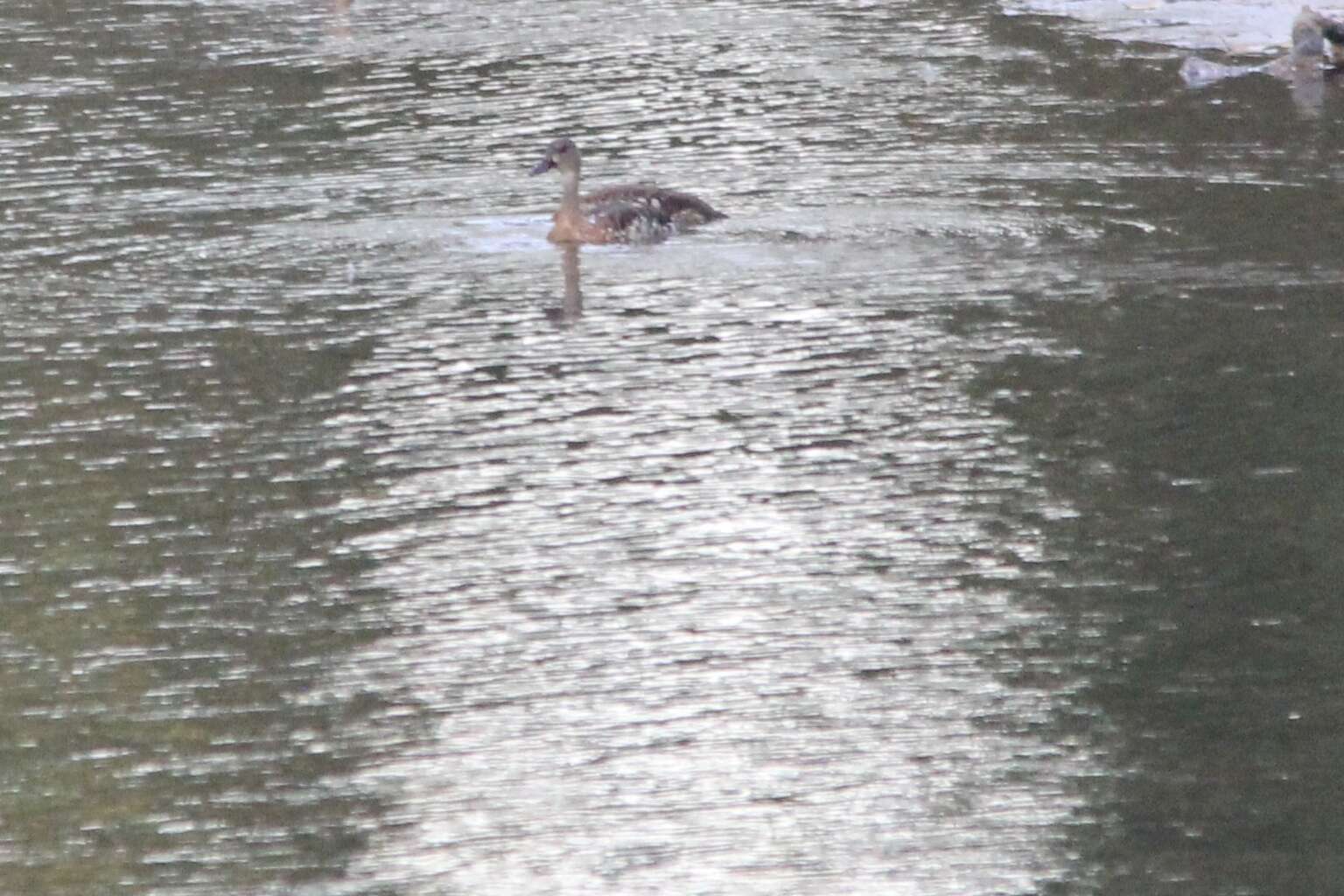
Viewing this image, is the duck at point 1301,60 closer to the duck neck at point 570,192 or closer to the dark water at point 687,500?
the dark water at point 687,500

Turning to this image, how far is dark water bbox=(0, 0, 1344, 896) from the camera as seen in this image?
32.7ft

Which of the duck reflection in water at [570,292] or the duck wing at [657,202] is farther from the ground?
the duck wing at [657,202]

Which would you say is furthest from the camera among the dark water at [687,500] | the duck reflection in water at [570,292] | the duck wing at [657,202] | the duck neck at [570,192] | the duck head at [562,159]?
the duck head at [562,159]

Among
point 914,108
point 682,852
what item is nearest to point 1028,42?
point 914,108

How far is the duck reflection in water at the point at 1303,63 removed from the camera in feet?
79.2

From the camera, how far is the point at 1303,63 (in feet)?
80.5

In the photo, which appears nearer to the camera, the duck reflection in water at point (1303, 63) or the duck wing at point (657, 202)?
the duck wing at point (657, 202)

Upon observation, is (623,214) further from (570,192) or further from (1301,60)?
(1301,60)

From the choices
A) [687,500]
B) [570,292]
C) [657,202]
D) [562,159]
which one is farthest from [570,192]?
[687,500]

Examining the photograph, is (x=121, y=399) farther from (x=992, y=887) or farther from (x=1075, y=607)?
(x=992, y=887)

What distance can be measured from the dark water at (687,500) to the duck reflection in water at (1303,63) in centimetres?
35

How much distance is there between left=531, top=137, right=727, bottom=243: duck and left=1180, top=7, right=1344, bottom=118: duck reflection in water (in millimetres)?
7099

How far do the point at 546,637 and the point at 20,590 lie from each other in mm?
2890

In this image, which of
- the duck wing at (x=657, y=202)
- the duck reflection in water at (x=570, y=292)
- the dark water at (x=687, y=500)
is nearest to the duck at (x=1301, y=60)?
the dark water at (x=687, y=500)
